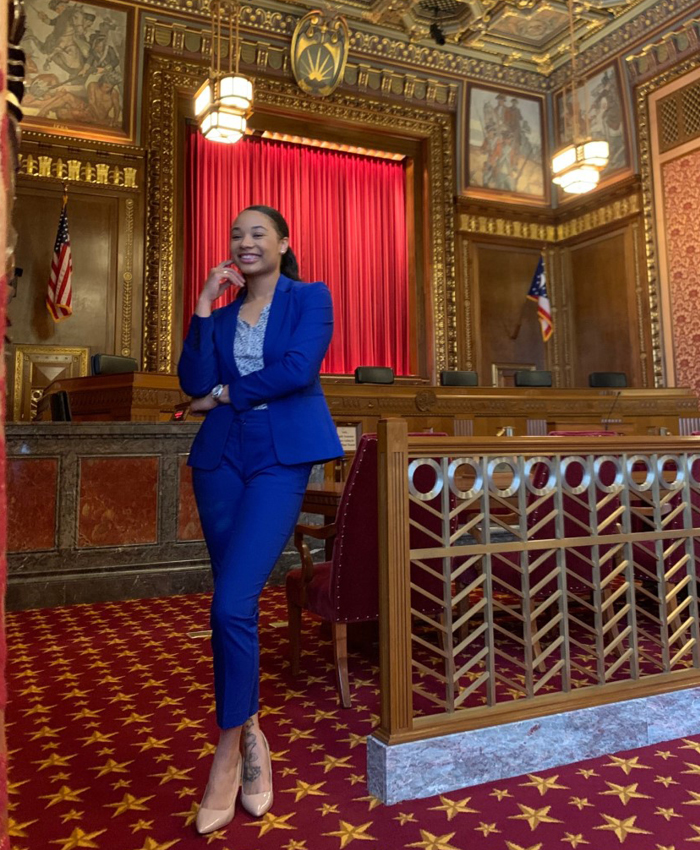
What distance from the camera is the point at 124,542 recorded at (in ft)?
13.7

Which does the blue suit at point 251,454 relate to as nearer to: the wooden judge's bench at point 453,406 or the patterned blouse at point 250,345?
the patterned blouse at point 250,345

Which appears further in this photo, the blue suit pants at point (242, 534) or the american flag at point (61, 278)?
the american flag at point (61, 278)

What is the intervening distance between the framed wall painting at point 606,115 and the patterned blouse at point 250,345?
8.75m

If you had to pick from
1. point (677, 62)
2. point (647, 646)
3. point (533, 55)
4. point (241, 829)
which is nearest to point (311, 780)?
point (241, 829)

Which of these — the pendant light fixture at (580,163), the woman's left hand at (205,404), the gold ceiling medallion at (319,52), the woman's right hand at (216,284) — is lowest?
the woman's left hand at (205,404)

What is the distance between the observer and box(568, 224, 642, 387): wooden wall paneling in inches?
359

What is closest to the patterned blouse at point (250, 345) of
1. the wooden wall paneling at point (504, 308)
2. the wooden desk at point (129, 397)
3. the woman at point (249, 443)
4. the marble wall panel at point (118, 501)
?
the woman at point (249, 443)

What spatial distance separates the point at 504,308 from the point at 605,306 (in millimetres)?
1324

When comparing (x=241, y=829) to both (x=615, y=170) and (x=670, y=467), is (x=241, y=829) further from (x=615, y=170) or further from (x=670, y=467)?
Answer: (x=615, y=170)

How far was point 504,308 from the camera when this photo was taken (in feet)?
32.4

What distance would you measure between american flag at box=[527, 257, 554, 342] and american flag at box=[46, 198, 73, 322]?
220 inches

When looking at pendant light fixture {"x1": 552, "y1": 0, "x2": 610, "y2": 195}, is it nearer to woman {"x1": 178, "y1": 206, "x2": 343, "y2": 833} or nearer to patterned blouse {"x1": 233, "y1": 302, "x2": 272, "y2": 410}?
woman {"x1": 178, "y1": 206, "x2": 343, "y2": 833}

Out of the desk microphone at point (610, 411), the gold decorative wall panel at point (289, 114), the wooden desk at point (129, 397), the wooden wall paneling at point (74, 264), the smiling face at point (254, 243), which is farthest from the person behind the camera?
the gold decorative wall panel at point (289, 114)

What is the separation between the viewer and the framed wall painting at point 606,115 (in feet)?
30.0
